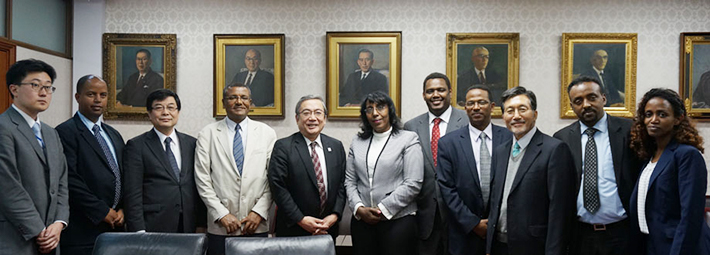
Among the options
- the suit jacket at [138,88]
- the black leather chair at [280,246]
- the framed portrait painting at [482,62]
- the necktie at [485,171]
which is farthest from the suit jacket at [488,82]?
the suit jacket at [138,88]

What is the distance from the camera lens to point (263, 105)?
493 cm

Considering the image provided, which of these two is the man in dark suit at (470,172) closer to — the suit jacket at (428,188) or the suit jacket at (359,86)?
the suit jacket at (428,188)

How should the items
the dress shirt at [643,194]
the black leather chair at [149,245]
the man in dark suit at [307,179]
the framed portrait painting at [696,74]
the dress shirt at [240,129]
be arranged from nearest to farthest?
the black leather chair at [149,245] → the dress shirt at [643,194] → the man in dark suit at [307,179] → the dress shirt at [240,129] → the framed portrait painting at [696,74]

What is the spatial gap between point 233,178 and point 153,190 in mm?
516

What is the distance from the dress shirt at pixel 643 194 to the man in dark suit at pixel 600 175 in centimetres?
13

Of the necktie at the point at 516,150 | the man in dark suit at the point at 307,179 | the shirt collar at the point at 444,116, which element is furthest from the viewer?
the shirt collar at the point at 444,116

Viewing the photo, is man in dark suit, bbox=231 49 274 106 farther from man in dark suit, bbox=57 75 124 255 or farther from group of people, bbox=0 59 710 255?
man in dark suit, bbox=57 75 124 255

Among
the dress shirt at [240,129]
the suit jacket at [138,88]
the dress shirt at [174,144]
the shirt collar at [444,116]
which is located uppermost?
the suit jacket at [138,88]

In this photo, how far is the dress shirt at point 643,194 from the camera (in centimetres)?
255

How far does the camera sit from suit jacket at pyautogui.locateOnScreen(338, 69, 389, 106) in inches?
191

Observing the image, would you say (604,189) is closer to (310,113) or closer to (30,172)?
(310,113)

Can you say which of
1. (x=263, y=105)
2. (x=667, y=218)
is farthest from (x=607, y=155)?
(x=263, y=105)

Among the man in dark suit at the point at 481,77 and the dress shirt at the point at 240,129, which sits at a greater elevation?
the man in dark suit at the point at 481,77

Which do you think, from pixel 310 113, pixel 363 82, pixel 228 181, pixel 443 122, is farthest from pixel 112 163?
pixel 363 82
